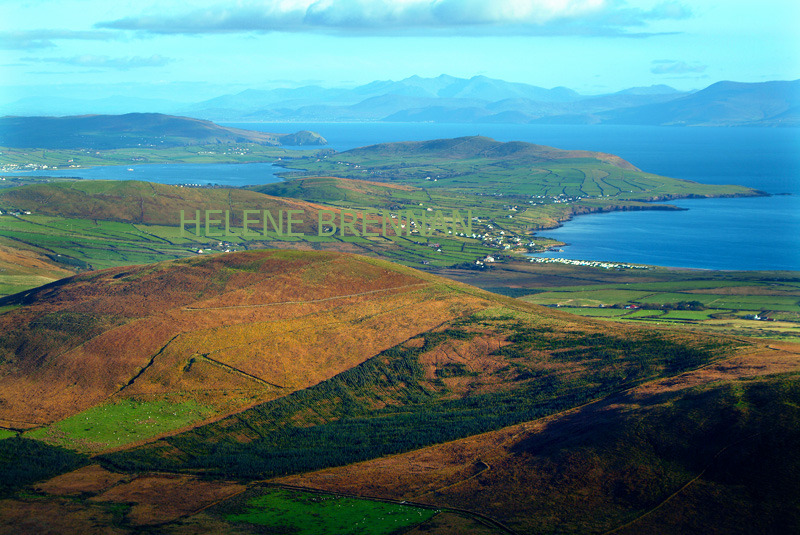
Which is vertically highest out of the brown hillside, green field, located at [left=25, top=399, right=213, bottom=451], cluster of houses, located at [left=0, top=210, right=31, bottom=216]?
cluster of houses, located at [left=0, top=210, right=31, bottom=216]

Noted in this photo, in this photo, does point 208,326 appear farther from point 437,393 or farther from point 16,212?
point 16,212

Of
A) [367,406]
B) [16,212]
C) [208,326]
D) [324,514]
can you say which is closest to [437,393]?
[367,406]

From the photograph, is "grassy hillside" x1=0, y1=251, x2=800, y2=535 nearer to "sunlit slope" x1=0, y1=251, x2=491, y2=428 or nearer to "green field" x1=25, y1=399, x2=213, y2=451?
→ "green field" x1=25, y1=399, x2=213, y2=451

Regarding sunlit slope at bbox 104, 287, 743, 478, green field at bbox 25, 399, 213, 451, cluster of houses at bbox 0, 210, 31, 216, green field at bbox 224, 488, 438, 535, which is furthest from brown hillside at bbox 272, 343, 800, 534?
cluster of houses at bbox 0, 210, 31, 216

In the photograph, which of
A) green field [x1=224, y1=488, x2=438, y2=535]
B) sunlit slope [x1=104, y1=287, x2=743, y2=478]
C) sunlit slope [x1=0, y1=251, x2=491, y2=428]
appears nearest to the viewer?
green field [x1=224, y1=488, x2=438, y2=535]

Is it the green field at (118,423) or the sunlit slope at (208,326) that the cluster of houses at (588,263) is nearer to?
the sunlit slope at (208,326)

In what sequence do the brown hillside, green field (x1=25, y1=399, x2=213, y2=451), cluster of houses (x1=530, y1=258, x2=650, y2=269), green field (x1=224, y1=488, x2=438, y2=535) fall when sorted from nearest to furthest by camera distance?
the brown hillside → green field (x1=224, y1=488, x2=438, y2=535) → green field (x1=25, y1=399, x2=213, y2=451) → cluster of houses (x1=530, y1=258, x2=650, y2=269)
